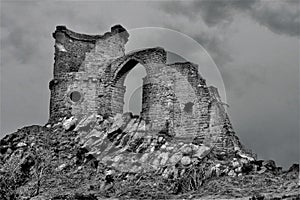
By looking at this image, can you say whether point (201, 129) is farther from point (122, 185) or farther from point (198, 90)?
point (122, 185)

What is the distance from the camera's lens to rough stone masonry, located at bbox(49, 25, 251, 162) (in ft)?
81.7

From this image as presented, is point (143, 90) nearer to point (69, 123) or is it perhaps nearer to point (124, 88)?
point (124, 88)

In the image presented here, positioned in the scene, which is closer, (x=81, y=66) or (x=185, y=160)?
(x=185, y=160)

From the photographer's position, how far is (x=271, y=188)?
18.8 m

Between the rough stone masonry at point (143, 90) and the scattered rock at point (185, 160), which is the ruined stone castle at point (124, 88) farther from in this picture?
the scattered rock at point (185, 160)

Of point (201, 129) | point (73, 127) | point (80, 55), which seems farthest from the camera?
point (80, 55)

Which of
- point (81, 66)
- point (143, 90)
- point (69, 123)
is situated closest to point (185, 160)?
point (143, 90)

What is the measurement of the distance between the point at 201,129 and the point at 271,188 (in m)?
6.52

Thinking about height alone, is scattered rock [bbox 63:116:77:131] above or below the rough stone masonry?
below

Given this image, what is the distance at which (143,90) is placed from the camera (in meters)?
26.4

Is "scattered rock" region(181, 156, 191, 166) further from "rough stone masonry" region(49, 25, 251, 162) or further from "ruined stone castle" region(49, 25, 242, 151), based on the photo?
"ruined stone castle" region(49, 25, 242, 151)

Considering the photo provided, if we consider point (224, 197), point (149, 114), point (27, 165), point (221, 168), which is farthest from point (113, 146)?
point (224, 197)

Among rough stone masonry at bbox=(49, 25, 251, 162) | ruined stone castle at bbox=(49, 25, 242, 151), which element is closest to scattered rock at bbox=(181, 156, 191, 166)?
rough stone masonry at bbox=(49, 25, 251, 162)

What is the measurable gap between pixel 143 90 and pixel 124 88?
7.68 ft
